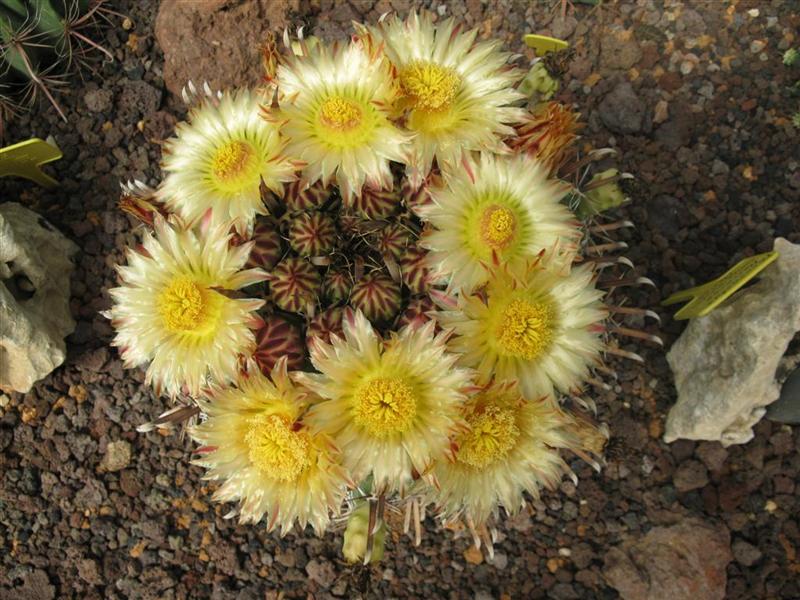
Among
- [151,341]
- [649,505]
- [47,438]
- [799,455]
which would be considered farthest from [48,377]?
[799,455]

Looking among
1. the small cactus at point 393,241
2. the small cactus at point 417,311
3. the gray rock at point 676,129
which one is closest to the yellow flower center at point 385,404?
the small cactus at point 417,311

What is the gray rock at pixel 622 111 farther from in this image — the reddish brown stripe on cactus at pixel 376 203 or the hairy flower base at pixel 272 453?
the hairy flower base at pixel 272 453

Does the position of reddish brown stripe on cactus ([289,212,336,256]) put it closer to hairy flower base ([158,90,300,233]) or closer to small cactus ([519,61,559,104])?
hairy flower base ([158,90,300,233])

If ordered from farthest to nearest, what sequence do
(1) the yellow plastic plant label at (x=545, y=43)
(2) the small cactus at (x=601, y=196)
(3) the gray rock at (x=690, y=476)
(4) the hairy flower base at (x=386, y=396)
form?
(3) the gray rock at (x=690, y=476) → (1) the yellow plastic plant label at (x=545, y=43) → (2) the small cactus at (x=601, y=196) → (4) the hairy flower base at (x=386, y=396)

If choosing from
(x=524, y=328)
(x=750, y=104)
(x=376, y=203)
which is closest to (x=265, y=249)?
(x=376, y=203)

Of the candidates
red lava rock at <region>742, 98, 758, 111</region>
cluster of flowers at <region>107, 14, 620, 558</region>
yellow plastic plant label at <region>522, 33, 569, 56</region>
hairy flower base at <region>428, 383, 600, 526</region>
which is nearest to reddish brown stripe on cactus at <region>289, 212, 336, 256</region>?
cluster of flowers at <region>107, 14, 620, 558</region>

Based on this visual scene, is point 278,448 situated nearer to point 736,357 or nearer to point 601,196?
point 601,196

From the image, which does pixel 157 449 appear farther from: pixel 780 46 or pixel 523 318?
pixel 780 46
